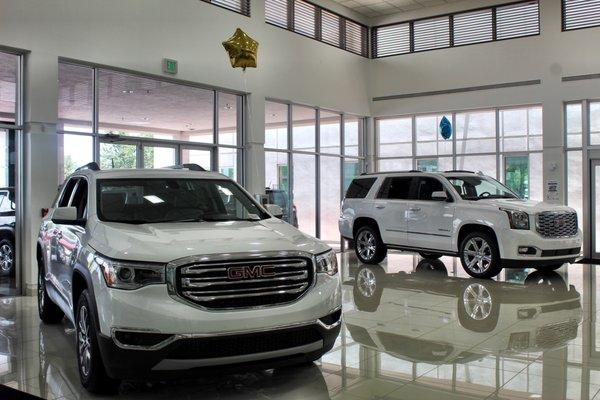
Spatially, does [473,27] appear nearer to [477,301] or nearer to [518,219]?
[518,219]

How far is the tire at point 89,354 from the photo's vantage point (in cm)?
403

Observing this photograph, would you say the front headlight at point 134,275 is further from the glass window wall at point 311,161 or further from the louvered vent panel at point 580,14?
the louvered vent panel at point 580,14

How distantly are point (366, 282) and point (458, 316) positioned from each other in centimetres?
281

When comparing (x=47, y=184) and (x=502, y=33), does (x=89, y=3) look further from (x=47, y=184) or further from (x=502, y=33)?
(x=502, y=33)

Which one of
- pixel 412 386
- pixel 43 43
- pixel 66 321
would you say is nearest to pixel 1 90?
pixel 43 43

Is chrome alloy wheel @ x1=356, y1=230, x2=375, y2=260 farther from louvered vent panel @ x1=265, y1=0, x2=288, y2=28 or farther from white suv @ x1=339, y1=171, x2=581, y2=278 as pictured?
louvered vent panel @ x1=265, y1=0, x2=288, y2=28

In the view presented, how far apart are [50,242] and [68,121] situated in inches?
169

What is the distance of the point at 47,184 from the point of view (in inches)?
360

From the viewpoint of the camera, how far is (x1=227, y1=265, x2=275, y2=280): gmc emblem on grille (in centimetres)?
392

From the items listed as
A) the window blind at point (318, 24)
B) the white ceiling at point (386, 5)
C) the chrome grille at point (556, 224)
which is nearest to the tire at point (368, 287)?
the chrome grille at point (556, 224)

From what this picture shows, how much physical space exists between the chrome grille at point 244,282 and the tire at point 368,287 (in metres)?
3.47

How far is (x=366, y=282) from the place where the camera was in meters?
9.71

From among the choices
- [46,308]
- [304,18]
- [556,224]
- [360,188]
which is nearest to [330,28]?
[304,18]

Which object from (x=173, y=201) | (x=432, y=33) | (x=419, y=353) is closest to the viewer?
(x=173, y=201)
